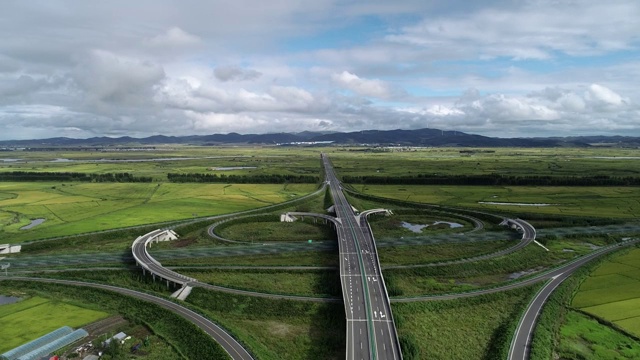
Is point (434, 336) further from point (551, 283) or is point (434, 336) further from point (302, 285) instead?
point (551, 283)

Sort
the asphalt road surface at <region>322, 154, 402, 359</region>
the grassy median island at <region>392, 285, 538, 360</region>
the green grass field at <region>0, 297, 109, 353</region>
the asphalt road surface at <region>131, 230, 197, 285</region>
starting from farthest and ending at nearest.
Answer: the asphalt road surface at <region>131, 230, 197, 285</region>, the green grass field at <region>0, 297, 109, 353</region>, the grassy median island at <region>392, 285, 538, 360</region>, the asphalt road surface at <region>322, 154, 402, 359</region>

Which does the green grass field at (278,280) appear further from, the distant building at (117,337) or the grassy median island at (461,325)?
the distant building at (117,337)

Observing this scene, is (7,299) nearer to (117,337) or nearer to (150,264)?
(150,264)

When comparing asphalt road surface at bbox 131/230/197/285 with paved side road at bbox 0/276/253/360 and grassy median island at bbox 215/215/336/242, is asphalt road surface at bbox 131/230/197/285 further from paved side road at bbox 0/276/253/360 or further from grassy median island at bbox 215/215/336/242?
grassy median island at bbox 215/215/336/242

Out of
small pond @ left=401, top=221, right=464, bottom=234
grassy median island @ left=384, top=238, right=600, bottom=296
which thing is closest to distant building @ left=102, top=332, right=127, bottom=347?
grassy median island @ left=384, top=238, right=600, bottom=296

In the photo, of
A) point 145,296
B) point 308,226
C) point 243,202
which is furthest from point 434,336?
point 243,202

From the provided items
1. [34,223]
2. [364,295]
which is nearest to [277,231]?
[364,295]
